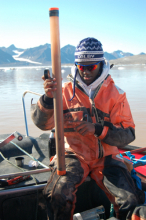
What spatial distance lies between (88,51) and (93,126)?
0.75 metres

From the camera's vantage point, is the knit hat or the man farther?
the knit hat

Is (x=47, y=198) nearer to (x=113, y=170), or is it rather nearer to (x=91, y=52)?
(x=113, y=170)

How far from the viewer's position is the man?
6.52 ft

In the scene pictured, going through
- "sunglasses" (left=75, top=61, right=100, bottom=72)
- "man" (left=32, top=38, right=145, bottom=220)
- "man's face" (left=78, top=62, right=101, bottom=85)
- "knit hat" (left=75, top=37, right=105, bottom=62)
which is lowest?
"man" (left=32, top=38, right=145, bottom=220)

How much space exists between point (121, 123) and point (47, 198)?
976 mm

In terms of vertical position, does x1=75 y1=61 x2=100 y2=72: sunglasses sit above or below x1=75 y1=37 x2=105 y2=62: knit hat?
below

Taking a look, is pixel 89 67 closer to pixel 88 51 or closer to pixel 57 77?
pixel 88 51

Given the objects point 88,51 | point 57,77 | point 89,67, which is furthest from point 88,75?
point 57,77

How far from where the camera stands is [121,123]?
2225mm

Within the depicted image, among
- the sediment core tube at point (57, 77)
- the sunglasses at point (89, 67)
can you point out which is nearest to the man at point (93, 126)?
the sunglasses at point (89, 67)

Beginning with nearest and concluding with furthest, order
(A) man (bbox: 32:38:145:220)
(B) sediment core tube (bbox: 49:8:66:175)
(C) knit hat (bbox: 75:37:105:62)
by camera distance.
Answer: (B) sediment core tube (bbox: 49:8:66:175)
(A) man (bbox: 32:38:145:220)
(C) knit hat (bbox: 75:37:105:62)

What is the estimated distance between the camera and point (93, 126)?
6.65 feet

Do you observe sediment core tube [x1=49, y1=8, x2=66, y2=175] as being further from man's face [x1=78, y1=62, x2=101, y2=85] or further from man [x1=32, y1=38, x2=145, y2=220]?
man's face [x1=78, y1=62, x2=101, y2=85]

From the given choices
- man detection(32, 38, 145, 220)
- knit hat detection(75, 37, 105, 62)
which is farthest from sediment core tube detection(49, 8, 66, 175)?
knit hat detection(75, 37, 105, 62)
